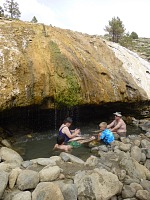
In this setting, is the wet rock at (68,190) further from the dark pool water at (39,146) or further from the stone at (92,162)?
the dark pool water at (39,146)

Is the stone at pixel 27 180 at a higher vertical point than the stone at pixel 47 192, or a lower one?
higher

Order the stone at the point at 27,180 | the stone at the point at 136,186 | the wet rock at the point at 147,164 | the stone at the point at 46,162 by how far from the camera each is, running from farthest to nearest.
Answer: the wet rock at the point at 147,164 < the stone at the point at 46,162 < the stone at the point at 136,186 < the stone at the point at 27,180

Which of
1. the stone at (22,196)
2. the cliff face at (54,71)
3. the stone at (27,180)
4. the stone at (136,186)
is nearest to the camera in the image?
the stone at (22,196)

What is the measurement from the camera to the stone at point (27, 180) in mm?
4703

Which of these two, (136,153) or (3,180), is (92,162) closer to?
(136,153)

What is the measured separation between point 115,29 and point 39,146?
20588mm

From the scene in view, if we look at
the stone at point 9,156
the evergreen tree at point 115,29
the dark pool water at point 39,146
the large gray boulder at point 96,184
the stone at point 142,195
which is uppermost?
the evergreen tree at point 115,29

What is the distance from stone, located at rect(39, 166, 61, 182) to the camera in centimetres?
497

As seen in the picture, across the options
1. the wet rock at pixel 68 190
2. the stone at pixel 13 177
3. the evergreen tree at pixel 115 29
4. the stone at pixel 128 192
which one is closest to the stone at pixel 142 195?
the stone at pixel 128 192

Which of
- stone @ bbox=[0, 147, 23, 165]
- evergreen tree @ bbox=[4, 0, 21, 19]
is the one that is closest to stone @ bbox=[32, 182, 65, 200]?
stone @ bbox=[0, 147, 23, 165]

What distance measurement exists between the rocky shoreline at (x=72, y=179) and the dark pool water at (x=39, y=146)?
0.99m

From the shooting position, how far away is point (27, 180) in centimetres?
476

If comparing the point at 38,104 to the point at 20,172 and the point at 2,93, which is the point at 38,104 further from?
the point at 20,172

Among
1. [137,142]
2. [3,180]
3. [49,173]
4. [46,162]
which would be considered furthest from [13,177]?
[137,142]
